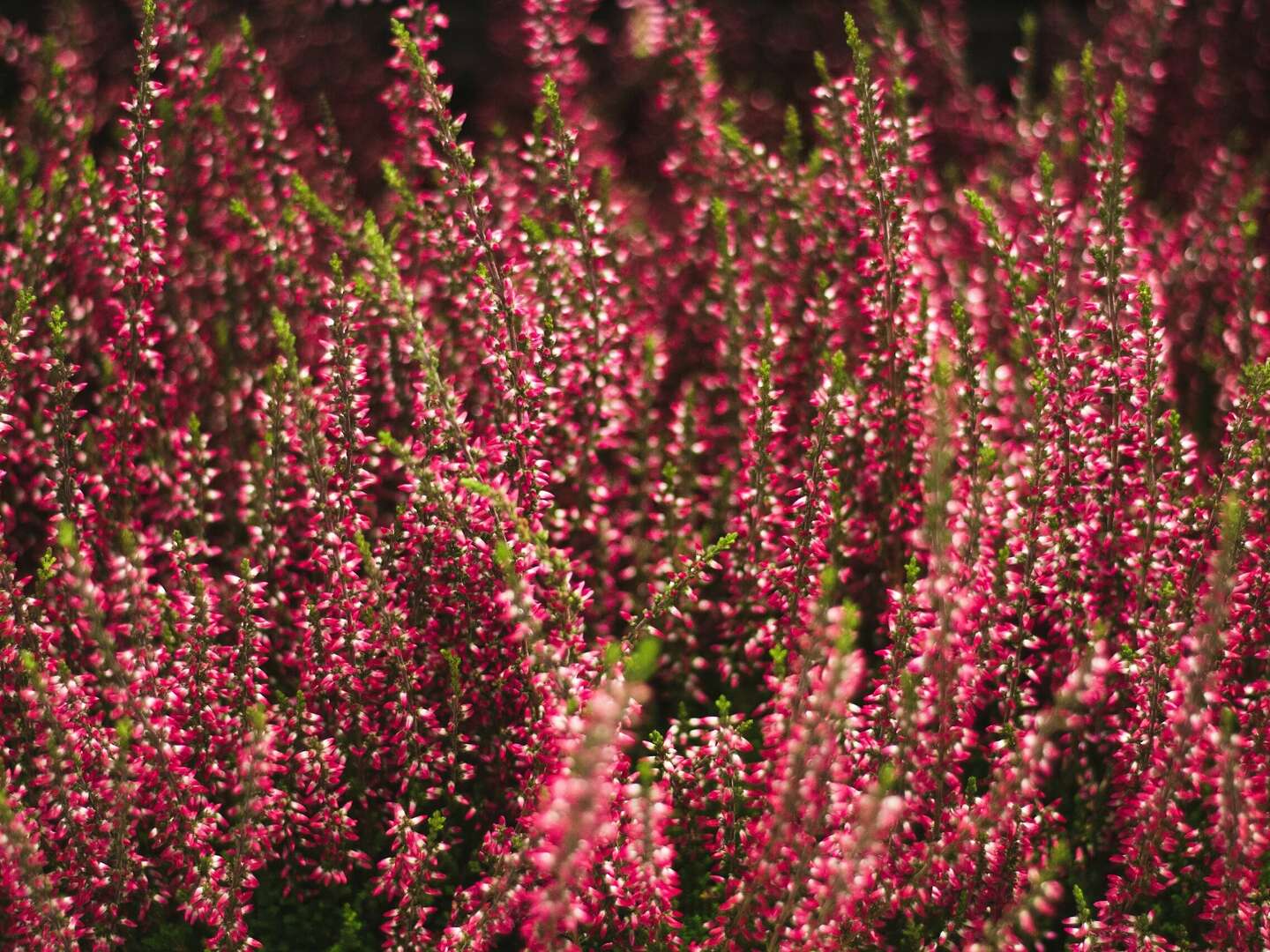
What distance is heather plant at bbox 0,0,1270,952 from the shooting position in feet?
5.05

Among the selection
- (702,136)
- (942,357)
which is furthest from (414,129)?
(942,357)

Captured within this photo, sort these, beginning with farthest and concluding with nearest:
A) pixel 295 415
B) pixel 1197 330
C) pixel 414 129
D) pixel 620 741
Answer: pixel 1197 330 → pixel 414 129 → pixel 295 415 → pixel 620 741

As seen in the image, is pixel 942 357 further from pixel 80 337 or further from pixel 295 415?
pixel 80 337

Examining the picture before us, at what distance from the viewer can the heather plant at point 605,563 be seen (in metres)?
1.54

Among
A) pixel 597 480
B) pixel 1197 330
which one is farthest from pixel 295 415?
pixel 1197 330

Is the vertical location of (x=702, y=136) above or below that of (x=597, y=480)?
above

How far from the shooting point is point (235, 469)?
8.11 ft

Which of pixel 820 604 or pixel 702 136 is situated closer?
pixel 820 604

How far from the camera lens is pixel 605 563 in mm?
2270

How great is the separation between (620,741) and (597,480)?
0.83 metres

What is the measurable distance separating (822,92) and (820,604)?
125 cm

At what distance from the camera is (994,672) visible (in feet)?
5.77

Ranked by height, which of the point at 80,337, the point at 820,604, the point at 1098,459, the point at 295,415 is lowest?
the point at 820,604

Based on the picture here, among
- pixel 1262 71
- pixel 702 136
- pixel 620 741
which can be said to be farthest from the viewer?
pixel 1262 71
